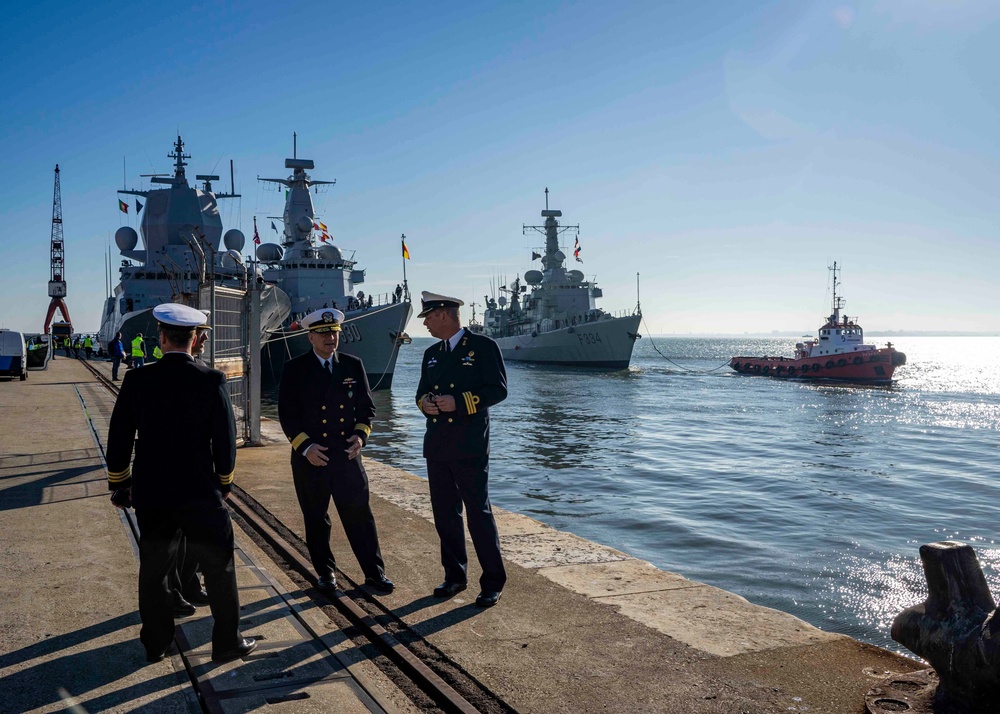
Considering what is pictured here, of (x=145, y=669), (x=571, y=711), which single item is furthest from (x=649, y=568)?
(x=145, y=669)

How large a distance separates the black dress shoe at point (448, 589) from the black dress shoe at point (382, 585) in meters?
0.26

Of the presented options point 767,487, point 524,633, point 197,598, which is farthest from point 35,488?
point 767,487

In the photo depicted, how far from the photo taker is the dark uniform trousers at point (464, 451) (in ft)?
13.5

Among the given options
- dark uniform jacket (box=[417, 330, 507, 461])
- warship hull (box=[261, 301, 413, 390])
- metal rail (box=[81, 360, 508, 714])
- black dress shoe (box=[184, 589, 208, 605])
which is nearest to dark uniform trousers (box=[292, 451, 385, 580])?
metal rail (box=[81, 360, 508, 714])

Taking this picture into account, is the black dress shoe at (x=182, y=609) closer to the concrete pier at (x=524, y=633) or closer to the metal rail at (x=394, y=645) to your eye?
the concrete pier at (x=524, y=633)

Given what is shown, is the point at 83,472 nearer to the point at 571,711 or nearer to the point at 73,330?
the point at 571,711

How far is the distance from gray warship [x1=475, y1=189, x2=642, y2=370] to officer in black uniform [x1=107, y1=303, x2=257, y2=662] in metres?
50.6

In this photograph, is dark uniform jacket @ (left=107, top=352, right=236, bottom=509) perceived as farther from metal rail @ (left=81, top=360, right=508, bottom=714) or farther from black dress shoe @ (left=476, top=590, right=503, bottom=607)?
black dress shoe @ (left=476, top=590, right=503, bottom=607)

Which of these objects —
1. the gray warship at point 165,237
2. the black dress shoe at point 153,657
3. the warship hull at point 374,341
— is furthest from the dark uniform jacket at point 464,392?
the gray warship at point 165,237

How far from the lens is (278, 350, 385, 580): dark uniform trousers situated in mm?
4258

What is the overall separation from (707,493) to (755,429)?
11.0 metres

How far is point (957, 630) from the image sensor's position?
8.89ft

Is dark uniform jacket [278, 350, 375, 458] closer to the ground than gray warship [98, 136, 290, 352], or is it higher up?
closer to the ground

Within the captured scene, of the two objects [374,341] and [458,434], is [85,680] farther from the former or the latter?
[374,341]
